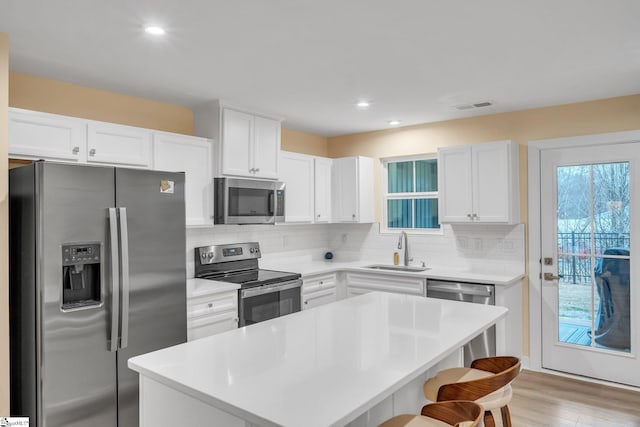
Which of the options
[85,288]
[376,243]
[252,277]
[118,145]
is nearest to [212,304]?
[252,277]

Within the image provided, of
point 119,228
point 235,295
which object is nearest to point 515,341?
point 235,295

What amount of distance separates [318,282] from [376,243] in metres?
1.08

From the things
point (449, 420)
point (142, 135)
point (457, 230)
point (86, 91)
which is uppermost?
point (86, 91)

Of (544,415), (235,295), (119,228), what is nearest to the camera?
(119,228)

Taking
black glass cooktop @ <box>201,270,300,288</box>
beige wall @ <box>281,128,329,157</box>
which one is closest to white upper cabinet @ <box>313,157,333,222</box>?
beige wall @ <box>281,128,329,157</box>

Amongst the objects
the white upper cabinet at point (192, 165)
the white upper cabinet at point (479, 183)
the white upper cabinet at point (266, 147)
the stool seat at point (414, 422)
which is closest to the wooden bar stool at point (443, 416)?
the stool seat at point (414, 422)

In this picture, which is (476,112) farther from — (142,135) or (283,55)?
(142,135)

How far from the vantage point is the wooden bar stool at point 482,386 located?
1749 mm

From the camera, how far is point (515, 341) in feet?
13.0

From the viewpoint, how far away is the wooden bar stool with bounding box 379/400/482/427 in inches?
61.1

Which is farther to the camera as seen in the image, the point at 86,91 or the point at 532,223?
the point at 532,223

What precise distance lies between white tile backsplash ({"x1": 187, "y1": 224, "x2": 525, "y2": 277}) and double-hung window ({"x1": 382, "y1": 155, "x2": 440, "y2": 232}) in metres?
0.18

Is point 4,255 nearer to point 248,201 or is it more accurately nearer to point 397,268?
point 248,201

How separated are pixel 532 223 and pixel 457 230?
715mm
